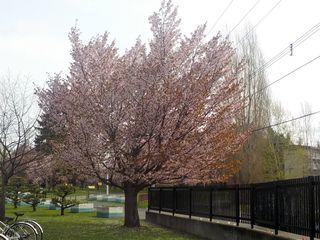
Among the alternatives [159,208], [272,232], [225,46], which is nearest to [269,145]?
[159,208]

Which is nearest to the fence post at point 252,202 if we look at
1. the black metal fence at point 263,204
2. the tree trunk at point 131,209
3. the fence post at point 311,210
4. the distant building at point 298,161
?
the black metal fence at point 263,204

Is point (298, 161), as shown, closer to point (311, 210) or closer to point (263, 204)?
point (263, 204)

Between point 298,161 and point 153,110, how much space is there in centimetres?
2962

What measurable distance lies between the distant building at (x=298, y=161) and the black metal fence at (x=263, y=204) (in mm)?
24936

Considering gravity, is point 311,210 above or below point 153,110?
below

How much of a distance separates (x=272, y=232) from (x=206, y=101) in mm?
7725

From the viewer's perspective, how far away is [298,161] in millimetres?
44781

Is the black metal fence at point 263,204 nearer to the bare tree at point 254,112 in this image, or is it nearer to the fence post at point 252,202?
the fence post at point 252,202

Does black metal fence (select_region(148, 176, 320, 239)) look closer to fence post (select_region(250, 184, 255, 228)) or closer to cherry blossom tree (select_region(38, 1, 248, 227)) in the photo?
fence post (select_region(250, 184, 255, 228))

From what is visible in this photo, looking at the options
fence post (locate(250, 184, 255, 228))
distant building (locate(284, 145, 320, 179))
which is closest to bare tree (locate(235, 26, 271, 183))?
distant building (locate(284, 145, 320, 179))

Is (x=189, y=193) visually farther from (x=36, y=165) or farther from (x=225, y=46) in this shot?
(x=36, y=165)

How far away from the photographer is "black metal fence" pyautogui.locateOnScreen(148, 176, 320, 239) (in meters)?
10.0

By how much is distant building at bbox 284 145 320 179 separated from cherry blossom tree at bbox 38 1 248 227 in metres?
25.4

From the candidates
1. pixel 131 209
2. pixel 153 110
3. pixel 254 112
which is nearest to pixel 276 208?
pixel 153 110
